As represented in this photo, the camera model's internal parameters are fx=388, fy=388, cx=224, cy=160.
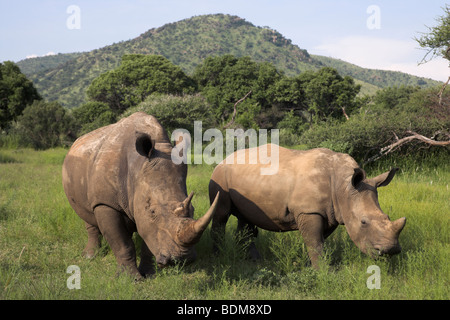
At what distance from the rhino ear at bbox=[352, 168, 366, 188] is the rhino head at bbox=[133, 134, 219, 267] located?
176cm

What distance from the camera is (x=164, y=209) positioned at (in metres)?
3.78

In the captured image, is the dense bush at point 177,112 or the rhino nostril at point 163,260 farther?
the dense bush at point 177,112

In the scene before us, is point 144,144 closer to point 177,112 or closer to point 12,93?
point 177,112

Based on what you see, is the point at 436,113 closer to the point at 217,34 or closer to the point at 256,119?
the point at 256,119

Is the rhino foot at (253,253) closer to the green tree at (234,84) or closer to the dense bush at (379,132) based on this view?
the dense bush at (379,132)

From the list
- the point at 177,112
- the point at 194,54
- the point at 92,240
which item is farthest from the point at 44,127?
the point at 194,54

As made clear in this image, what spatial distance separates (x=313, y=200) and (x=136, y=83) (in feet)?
113

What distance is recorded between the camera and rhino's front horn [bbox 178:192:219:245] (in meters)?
3.35

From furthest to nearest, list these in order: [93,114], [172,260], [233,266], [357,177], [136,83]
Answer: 1. [136,83]
2. [93,114]
3. [233,266]
4. [357,177]
5. [172,260]

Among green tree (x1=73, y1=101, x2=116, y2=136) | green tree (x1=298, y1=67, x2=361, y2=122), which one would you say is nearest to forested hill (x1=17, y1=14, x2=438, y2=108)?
green tree (x1=73, y1=101, x2=116, y2=136)

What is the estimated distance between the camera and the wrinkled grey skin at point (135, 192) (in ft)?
11.9

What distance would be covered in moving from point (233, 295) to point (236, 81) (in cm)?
3407

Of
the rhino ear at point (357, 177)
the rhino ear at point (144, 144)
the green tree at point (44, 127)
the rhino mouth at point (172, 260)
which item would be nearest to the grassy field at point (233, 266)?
the rhino mouth at point (172, 260)

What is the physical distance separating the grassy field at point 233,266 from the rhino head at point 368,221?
1.03 feet
